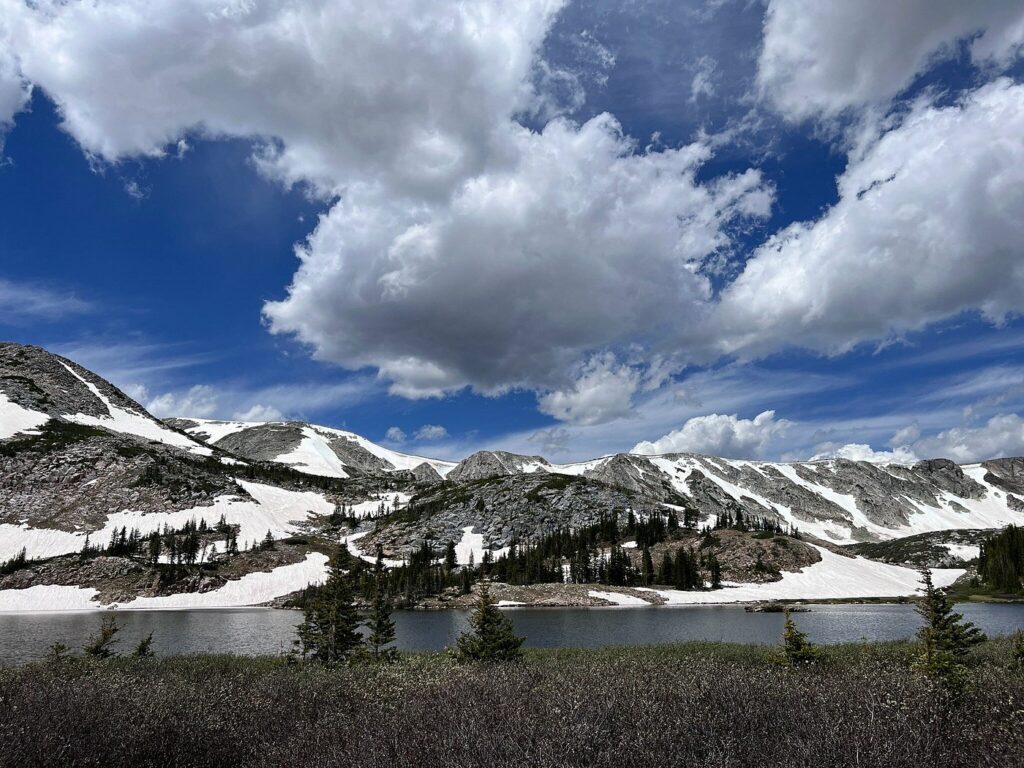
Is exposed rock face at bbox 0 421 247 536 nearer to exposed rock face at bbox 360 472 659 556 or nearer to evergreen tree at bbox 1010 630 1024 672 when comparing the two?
exposed rock face at bbox 360 472 659 556

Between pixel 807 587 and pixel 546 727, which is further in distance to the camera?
pixel 807 587

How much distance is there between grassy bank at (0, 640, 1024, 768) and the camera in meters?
7.21

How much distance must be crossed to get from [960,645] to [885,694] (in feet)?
42.0

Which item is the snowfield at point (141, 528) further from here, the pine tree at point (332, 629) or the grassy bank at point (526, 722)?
the grassy bank at point (526, 722)

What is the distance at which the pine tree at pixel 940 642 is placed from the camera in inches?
515

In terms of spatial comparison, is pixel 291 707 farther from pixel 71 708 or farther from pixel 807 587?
pixel 807 587

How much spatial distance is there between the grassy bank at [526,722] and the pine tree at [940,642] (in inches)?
20.2

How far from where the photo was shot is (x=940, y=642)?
17703 mm

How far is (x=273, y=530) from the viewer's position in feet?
614

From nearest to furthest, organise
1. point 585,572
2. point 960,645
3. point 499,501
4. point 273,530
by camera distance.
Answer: point 960,645, point 585,572, point 273,530, point 499,501

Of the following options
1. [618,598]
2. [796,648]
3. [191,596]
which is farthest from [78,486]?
[796,648]

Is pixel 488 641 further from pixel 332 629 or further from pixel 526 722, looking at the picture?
pixel 526 722

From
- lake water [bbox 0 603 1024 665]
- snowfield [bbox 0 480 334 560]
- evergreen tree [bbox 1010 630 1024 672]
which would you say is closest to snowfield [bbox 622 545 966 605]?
lake water [bbox 0 603 1024 665]

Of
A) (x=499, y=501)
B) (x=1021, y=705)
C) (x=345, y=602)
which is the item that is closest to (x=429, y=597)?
(x=499, y=501)
